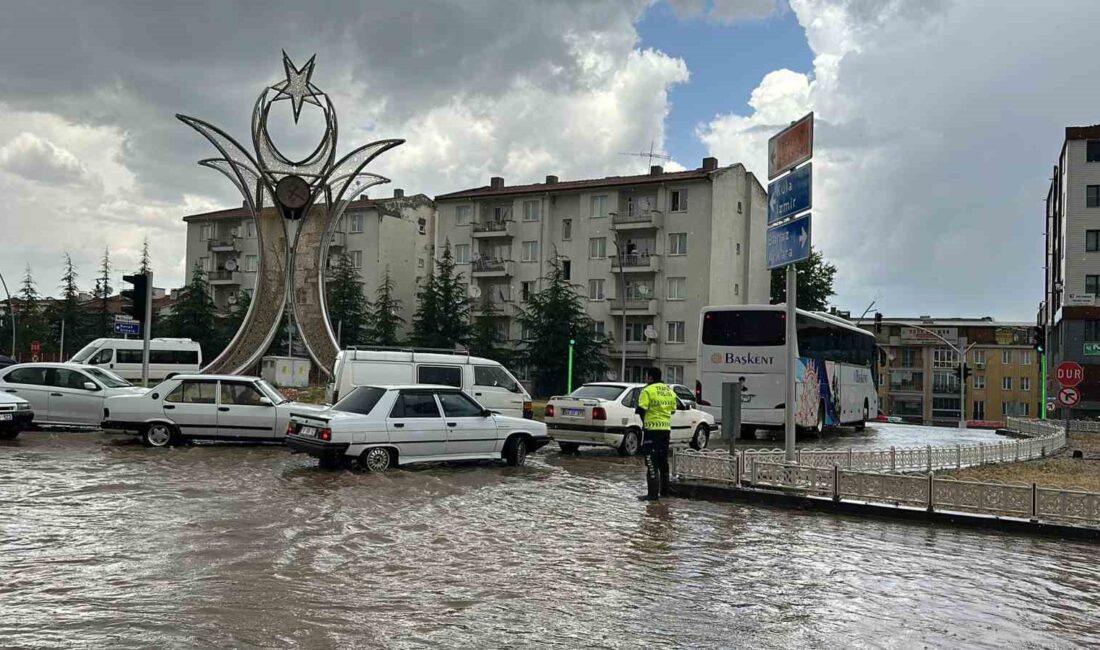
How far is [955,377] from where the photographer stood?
98.4 metres

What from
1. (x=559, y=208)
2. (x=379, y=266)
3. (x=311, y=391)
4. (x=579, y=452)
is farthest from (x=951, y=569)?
(x=379, y=266)

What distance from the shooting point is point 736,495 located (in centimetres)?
1335

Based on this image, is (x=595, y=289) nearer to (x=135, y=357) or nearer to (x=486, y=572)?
(x=135, y=357)

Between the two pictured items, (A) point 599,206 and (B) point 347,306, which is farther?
(B) point 347,306

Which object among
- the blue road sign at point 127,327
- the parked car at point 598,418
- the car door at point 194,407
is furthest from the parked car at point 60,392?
the parked car at point 598,418

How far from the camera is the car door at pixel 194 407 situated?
1803 centimetres

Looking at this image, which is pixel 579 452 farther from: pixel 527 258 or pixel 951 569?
pixel 527 258

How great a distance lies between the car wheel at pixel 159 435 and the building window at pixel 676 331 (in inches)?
1654

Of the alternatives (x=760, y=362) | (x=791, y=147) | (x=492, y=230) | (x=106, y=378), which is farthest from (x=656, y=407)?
(x=492, y=230)

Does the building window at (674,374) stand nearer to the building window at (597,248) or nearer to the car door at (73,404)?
the building window at (597,248)

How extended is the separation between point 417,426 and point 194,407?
524cm

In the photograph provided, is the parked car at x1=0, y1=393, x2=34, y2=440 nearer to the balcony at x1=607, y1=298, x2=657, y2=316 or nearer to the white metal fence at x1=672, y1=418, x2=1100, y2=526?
the white metal fence at x1=672, y1=418, x2=1100, y2=526

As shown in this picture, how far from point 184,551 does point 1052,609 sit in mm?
7476

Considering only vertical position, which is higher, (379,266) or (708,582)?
(379,266)
